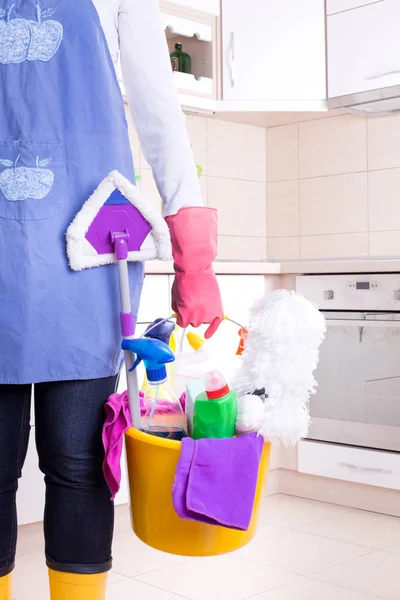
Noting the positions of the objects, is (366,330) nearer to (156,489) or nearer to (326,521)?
(326,521)

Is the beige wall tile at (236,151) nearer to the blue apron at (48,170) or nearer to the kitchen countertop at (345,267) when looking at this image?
the kitchen countertop at (345,267)

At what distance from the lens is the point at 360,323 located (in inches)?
111

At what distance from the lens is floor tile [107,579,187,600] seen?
6.59ft

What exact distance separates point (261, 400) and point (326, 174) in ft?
8.29

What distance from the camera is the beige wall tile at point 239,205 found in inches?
147

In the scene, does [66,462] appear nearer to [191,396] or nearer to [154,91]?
[191,396]

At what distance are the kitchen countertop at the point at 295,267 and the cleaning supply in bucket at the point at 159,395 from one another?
3.85ft

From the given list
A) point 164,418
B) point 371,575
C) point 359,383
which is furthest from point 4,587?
point 359,383

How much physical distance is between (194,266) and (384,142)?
238 cm

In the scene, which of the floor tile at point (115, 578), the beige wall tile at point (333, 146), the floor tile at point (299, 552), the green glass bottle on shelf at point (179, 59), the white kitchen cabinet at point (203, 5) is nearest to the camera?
the floor tile at point (115, 578)

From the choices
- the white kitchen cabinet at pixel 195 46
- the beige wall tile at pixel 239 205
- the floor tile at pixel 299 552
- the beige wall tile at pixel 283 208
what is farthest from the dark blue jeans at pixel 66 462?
the beige wall tile at pixel 283 208

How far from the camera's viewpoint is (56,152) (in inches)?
47.6

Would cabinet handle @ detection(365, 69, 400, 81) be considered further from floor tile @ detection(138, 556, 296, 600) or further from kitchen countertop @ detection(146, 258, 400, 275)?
floor tile @ detection(138, 556, 296, 600)

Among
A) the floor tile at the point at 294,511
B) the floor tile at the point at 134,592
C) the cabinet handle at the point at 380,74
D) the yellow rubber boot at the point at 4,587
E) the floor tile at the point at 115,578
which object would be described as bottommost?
the floor tile at the point at 294,511
